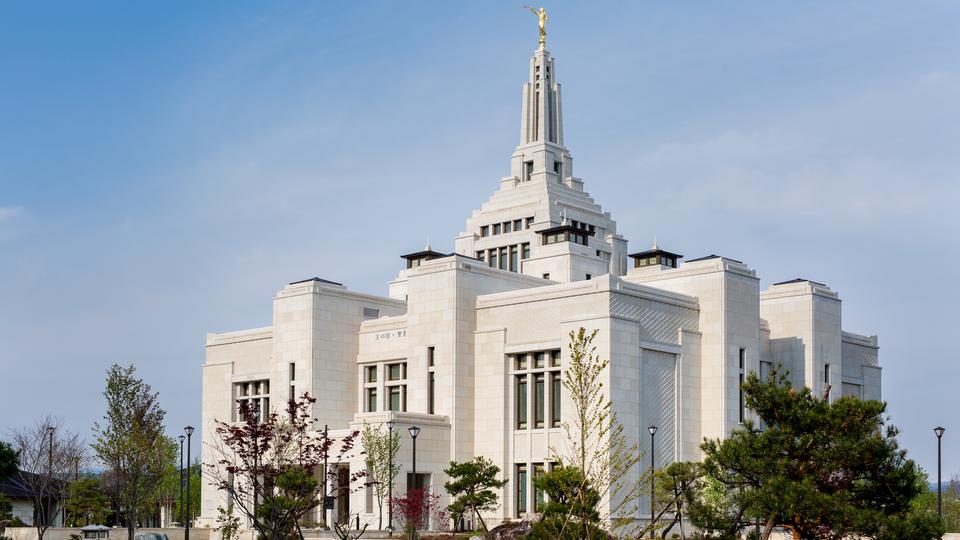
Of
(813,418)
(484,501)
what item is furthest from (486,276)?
(813,418)

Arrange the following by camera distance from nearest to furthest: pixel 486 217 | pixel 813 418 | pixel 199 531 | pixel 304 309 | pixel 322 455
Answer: pixel 813 418 → pixel 322 455 → pixel 199 531 → pixel 304 309 → pixel 486 217

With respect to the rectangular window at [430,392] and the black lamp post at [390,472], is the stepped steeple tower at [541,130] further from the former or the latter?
the black lamp post at [390,472]

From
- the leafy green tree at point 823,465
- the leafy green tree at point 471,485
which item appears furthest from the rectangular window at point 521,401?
the leafy green tree at point 823,465

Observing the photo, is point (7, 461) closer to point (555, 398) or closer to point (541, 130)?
point (555, 398)

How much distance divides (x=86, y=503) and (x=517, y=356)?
31281 mm

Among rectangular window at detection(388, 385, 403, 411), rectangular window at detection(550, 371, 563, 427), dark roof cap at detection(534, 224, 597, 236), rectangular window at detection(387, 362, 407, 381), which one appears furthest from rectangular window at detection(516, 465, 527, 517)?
dark roof cap at detection(534, 224, 597, 236)

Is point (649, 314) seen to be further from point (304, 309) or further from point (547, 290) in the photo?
point (304, 309)

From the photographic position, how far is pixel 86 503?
3051 inches

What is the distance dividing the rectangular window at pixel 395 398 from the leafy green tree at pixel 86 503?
19.9 meters

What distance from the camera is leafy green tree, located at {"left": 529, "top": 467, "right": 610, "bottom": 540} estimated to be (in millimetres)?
27516

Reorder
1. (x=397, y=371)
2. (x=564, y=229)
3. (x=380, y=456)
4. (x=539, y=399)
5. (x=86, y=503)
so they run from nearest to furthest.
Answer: (x=380, y=456) → (x=539, y=399) → (x=397, y=371) → (x=86, y=503) → (x=564, y=229)

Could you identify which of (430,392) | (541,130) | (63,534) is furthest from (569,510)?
(541,130)

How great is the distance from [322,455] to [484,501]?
15.5 m

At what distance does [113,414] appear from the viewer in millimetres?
59875
